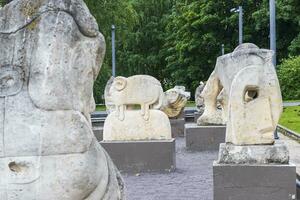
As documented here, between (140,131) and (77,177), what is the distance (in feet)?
30.7

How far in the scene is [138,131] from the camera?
12.6 meters

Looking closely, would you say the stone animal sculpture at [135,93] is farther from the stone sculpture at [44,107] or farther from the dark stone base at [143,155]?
the stone sculpture at [44,107]

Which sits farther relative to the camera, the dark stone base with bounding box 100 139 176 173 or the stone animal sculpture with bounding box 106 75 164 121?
the stone animal sculpture with bounding box 106 75 164 121

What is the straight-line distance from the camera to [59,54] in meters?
3.26

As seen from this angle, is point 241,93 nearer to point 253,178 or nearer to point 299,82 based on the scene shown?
point 253,178

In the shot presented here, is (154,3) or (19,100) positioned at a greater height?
(154,3)

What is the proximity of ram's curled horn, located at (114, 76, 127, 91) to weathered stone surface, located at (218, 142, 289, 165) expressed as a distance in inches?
197

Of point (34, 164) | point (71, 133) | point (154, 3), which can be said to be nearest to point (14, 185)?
point (34, 164)

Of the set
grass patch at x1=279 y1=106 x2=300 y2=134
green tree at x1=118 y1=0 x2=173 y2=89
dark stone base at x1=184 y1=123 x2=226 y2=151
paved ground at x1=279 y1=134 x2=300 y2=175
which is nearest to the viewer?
paved ground at x1=279 y1=134 x2=300 y2=175

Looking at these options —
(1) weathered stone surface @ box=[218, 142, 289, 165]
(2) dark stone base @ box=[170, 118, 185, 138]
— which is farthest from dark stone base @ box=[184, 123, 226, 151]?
(1) weathered stone surface @ box=[218, 142, 289, 165]

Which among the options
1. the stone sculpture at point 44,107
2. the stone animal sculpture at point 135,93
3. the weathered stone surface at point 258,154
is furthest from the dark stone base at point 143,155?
the stone sculpture at point 44,107

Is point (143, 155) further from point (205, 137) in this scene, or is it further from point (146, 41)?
point (146, 41)

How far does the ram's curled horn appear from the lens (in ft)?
41.7

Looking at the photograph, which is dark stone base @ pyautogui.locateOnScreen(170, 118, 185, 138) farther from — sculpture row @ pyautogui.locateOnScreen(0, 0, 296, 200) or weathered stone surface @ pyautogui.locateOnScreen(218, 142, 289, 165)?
sculpture row @ pyautogui.locateOnScreen(0, 0, 296, 200)
